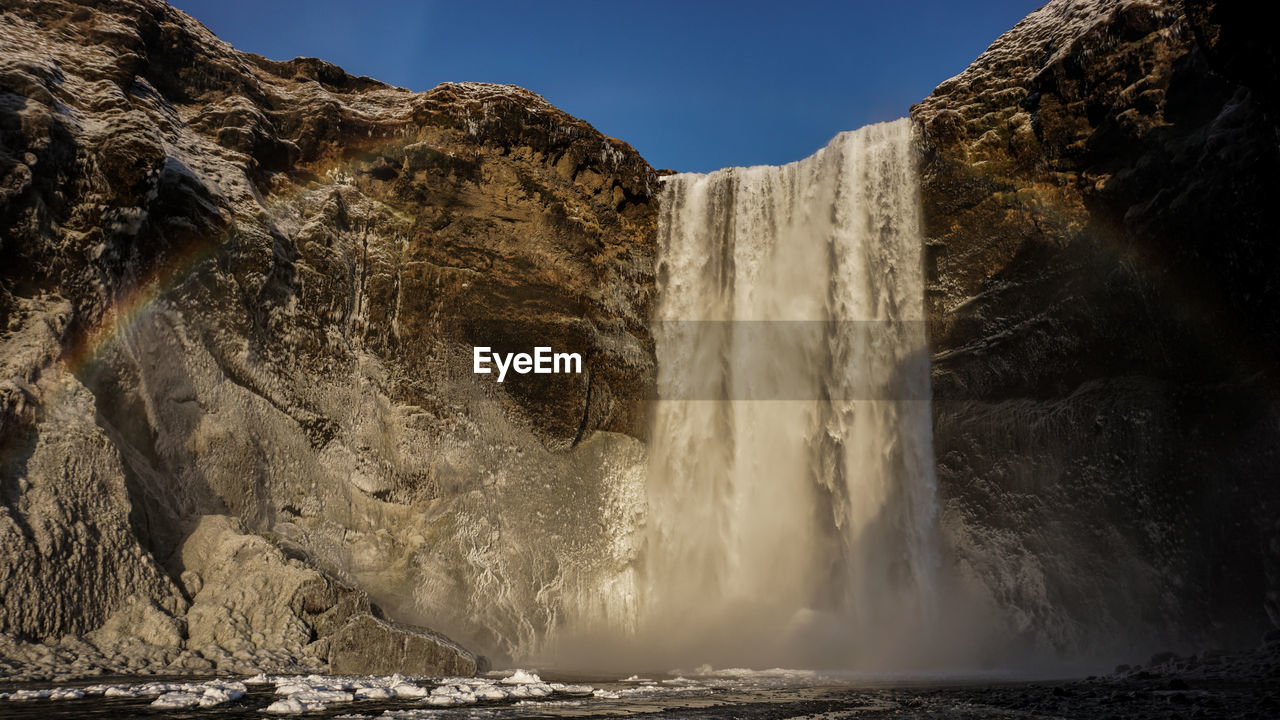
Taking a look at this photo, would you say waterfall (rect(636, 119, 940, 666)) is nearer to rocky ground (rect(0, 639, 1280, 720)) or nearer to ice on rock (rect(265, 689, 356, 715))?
rocky ground (rect(0, 639, 1280, 720))

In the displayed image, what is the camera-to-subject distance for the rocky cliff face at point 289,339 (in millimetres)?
16219

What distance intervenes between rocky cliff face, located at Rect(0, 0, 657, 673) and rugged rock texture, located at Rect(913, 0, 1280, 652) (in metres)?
11.3

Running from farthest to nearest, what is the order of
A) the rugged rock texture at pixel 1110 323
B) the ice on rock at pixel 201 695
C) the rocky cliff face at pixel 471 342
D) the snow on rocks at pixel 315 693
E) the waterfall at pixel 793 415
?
the waterfall at pixel 793 415
the rugged rock texture at pixel 1110 323
the rocky cliff face at pixel 471 342
the snow on rocks at pixel 315 693
the ice on rock at pixel 201 695

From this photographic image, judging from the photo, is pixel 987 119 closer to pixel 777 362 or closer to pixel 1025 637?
pixel 777 362

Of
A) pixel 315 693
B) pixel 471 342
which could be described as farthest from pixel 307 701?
pixel 471 342

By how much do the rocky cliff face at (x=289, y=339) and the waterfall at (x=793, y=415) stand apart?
6.12 feet

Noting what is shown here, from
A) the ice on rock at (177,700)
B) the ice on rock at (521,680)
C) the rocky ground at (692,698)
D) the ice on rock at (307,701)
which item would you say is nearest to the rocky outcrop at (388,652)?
the rocky ground at (692,698)

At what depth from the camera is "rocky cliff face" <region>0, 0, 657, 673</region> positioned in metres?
16.2

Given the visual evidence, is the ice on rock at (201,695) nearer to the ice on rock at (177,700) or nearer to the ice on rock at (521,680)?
the ice on rock at (177,700)

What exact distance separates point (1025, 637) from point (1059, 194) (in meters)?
12.9

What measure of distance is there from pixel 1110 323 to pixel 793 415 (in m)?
9.83

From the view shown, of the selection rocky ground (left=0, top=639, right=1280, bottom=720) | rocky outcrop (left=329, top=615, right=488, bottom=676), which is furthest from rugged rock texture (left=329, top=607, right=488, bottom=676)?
rocky ground (left=0, top=639, right=1280, bottom=720)

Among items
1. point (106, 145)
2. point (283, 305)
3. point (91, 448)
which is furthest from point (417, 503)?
point (106, 145)

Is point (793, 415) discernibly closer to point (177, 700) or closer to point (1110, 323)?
point (1110, 323)
